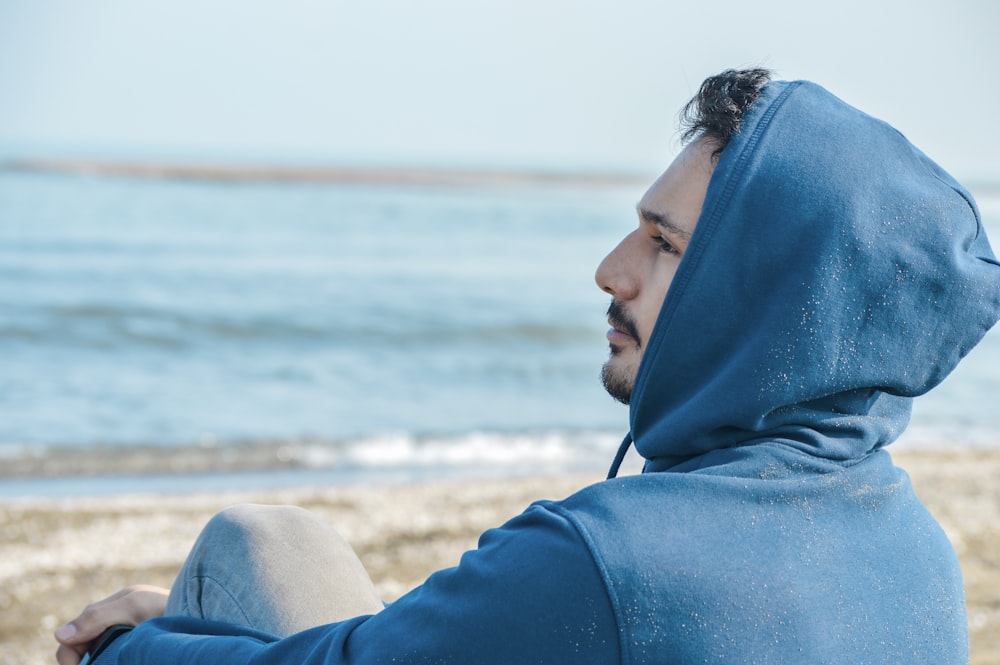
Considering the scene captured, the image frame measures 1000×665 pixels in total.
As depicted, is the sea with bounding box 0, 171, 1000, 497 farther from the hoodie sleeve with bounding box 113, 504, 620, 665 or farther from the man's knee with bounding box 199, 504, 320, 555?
the hoodie sleeve with bounding box 113, 504, 620, 665

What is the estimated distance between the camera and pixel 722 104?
1.47m

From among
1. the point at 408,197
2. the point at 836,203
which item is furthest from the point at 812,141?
the point at 408,197

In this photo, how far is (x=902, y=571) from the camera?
4.37 feet

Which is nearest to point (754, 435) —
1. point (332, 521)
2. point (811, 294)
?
point (811, 294)

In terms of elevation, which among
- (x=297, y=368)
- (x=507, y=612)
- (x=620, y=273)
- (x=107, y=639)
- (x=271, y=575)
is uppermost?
(x=620, y=273)

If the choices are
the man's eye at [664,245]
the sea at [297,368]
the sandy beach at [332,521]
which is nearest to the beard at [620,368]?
the man's eye at [664,245]

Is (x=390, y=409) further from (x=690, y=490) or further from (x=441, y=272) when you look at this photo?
(x=441, y=272)

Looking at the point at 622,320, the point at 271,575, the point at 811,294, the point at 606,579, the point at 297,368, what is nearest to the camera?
the point at 606,579

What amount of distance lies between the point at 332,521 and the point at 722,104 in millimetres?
4426

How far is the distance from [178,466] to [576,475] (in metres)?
2.63

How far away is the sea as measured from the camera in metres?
7.70

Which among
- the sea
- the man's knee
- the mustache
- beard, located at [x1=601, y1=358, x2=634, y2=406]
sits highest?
the mustache

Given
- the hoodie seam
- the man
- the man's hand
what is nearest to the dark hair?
the man

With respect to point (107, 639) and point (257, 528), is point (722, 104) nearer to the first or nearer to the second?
point (257, 528)
